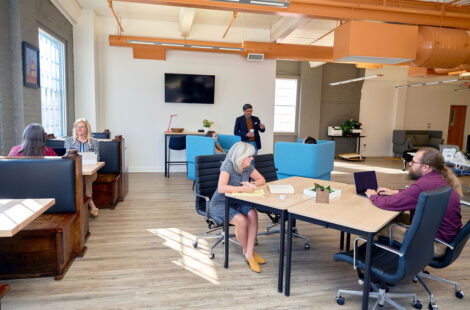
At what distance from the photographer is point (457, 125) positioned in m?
14.3

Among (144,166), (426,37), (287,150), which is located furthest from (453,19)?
(144,166)

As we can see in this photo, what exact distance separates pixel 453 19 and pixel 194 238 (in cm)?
563

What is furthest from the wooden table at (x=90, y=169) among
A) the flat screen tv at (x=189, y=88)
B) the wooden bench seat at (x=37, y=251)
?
the flat screen tv at (x=189, y=88)

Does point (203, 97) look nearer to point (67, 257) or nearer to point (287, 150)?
point (287, 150)

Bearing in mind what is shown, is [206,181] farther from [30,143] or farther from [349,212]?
[30,143]

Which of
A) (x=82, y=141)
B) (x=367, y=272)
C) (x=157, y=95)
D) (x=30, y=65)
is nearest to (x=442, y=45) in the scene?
(x=367, y=272)

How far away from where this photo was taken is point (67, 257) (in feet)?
10.6

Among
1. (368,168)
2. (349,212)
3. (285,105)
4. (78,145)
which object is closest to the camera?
(349,212)

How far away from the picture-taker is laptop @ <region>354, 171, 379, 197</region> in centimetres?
319

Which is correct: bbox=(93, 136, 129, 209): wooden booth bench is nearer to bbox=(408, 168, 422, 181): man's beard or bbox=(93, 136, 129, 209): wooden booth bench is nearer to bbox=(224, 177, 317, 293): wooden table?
bbox=(224, 177, 317, 293): wooden table

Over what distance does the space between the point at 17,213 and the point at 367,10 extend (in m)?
5.48

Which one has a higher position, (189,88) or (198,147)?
(189,88)

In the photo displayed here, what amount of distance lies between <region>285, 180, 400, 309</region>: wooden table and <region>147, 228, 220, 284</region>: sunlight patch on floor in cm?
81

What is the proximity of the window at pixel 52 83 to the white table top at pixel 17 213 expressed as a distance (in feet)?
13.4
